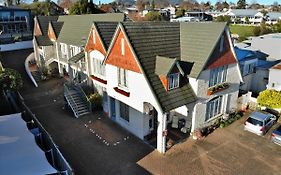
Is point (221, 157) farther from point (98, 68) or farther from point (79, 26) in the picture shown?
point (79, 26)

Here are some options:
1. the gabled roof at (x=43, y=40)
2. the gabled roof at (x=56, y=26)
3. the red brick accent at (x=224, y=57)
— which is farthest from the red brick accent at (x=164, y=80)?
the gabled roof at (x=43, y=40)

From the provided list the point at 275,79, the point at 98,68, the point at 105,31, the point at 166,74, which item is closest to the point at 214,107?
the point at 166,74

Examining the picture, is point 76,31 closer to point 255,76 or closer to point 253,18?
point 255,76

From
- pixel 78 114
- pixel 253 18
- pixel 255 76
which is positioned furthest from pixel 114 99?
pixel 253 18

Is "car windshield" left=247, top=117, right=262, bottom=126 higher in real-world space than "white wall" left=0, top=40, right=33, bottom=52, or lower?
lower

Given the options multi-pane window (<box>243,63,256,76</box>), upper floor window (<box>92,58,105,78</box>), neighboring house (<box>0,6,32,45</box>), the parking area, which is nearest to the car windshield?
the parking area

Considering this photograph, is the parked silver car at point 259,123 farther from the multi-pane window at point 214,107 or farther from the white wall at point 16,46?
the white wall at point 16,46

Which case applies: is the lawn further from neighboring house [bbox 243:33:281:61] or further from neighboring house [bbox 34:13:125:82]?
neighboring house [bbox 34:13:125:82]
